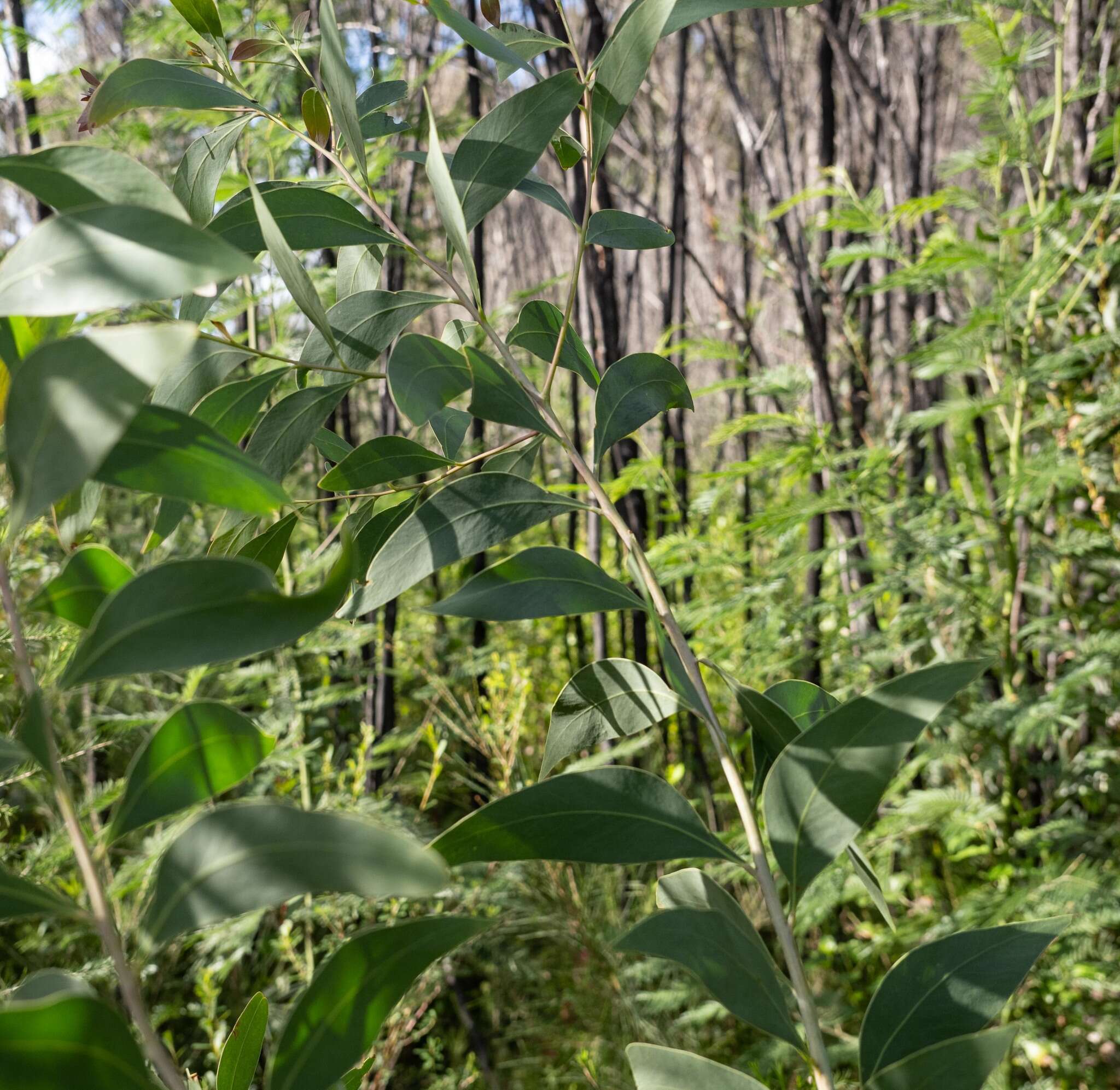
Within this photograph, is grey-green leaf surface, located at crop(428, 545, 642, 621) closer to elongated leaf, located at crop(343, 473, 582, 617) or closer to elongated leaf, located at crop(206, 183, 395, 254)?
elongated leaf, located at crop(343, 473, 582, 617)

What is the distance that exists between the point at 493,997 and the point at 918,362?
1.35 metres

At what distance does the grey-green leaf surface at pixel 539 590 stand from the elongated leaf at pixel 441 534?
1cm

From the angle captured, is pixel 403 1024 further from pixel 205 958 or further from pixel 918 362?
pixel 918 362

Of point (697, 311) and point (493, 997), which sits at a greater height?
point (697, 311)

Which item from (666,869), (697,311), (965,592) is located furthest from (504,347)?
(697,311)

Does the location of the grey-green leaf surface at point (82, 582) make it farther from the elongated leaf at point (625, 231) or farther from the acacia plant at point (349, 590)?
the elongated leaf at point (625, 231)

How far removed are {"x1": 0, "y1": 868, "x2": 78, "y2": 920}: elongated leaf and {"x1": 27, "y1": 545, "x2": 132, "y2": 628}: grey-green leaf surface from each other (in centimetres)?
6

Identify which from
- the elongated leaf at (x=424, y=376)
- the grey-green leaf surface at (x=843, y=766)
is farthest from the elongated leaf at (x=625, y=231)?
the grey-green leaf surface at (x=843, y=766)

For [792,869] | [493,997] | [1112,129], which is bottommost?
[493,997]

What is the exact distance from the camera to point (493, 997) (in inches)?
64.1

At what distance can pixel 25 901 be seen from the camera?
0.19 metres

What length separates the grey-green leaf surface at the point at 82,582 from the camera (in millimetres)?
217

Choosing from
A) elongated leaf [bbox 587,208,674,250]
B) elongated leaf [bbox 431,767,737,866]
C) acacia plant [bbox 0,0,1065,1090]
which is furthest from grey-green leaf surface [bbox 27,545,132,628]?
elongated leaf [bbox 587,208,674,250]

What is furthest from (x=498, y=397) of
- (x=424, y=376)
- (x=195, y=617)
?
(x=195, y=617)
